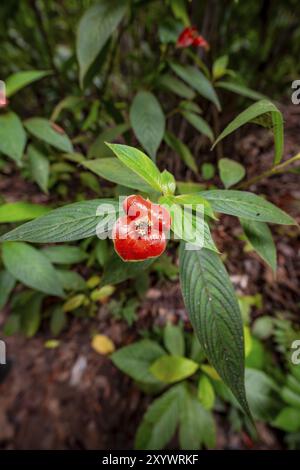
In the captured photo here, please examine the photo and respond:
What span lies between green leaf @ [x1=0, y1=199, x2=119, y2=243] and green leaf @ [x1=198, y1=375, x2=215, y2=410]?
727mm

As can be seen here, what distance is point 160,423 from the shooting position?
928mm

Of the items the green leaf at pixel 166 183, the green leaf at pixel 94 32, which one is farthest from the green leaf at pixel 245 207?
the green leaf at pixel 94 32

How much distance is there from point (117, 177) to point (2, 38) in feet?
4.51

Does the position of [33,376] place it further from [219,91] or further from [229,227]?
[219,91]

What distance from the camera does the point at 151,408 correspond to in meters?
0.95

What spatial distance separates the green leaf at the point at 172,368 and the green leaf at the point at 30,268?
432 millimetres

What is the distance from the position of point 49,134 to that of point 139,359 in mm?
855

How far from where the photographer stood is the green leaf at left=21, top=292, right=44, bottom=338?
1201mm

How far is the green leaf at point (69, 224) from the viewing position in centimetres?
44

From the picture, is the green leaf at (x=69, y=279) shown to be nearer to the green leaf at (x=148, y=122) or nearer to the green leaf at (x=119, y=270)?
the green leaf at (x=119, y=270)

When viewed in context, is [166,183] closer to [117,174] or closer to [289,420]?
[117,174]

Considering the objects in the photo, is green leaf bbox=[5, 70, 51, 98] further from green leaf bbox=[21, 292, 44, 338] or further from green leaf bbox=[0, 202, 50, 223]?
green leaf bbox=[21, 292, 44, 338]

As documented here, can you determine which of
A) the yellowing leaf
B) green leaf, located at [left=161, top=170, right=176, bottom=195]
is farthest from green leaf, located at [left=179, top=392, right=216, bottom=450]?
green leaf, located at [left=161, top=170, right=176, bottom=195]
